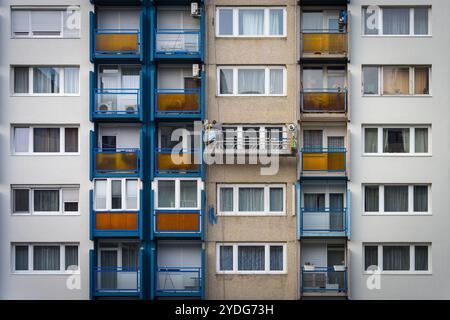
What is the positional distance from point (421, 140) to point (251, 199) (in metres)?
6.77

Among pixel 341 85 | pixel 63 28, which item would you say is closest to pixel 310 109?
pixel 341 85

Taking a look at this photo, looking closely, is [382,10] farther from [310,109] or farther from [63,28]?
[63,28]

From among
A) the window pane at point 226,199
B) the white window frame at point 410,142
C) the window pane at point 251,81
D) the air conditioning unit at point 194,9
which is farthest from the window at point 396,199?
the air conditioning unit at point 194,9

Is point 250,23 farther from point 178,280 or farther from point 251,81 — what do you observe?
point 178,280

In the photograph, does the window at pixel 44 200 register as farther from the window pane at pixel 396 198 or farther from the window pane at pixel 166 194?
the window pane at pixel 396 198

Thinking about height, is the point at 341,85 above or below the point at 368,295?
above

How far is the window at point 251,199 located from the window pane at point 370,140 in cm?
350

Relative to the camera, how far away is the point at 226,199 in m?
21.9

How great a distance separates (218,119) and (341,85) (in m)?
4.88

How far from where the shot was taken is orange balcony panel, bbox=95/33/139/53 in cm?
2145

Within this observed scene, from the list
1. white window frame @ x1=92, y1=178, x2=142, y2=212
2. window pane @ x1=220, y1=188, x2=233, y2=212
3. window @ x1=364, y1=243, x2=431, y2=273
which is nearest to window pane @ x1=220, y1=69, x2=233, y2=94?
window pane @ x1=220, y1=188, x2=233, y2=212

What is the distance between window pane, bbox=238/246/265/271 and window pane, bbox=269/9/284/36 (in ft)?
26.8

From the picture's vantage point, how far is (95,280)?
70.0 ft

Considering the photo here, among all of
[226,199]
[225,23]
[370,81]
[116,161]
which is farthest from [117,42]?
[370,81]
